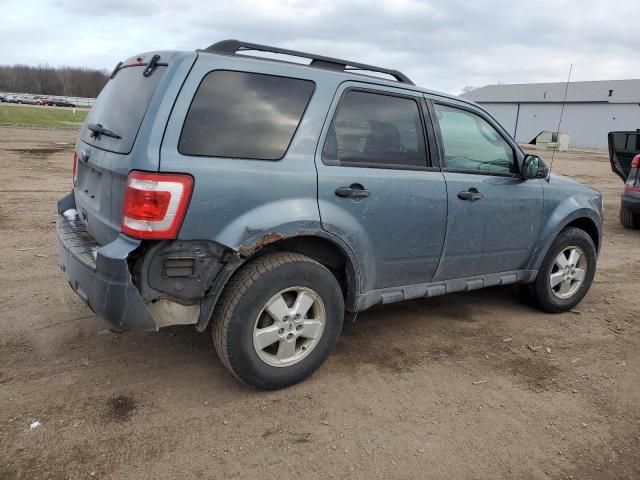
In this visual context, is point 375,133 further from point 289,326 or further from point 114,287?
point 114,287

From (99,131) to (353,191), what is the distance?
1608 millimetres

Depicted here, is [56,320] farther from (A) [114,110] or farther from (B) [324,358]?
(B) [324,358]

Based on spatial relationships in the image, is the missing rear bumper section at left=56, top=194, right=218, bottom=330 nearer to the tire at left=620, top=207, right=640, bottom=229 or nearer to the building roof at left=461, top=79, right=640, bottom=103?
the tire at left=620, top=207, right=640, bottom=229

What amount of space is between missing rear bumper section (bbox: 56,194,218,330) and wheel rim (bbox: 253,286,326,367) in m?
0.41

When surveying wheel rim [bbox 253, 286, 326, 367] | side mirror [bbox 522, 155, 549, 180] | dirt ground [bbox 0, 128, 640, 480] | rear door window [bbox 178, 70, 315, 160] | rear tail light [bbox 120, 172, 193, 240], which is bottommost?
dirt ground [bbox 0, 128, 640, 480]

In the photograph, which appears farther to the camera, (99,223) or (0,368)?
(0,368)

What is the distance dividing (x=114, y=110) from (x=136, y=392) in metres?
1.73

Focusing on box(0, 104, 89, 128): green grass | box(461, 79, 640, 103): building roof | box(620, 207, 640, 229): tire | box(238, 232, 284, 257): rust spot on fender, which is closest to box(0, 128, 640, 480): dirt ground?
box(238, 232, 284, 257): rust spot on fender

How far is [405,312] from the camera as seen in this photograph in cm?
480

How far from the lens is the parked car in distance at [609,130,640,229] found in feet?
27.6

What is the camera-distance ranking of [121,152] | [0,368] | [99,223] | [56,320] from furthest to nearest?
[56,320]
[0,368]
[99,223]
[121,152]

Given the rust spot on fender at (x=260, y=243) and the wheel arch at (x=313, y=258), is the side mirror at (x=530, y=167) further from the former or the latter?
the rust spot on fender at (x=260, y=243)

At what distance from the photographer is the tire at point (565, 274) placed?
4727mm

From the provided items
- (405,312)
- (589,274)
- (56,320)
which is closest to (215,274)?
(56,320)
